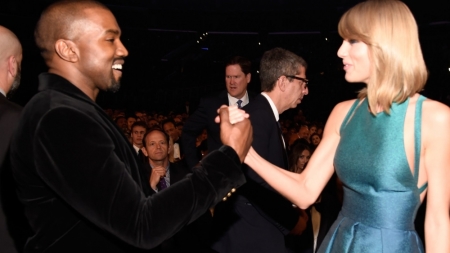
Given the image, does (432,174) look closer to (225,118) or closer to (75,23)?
(225,118)

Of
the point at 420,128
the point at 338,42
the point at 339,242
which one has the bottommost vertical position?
the point at 338,42

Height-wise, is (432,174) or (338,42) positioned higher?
(432,174)

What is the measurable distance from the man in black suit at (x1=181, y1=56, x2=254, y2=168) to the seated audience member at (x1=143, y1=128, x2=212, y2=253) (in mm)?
273

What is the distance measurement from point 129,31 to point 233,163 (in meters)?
17.3

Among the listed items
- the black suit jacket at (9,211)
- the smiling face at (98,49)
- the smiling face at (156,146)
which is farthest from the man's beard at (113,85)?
the smiling face at (156,146)

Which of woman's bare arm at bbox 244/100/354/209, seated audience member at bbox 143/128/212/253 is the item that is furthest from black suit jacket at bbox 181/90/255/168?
woman's bare arm at bbox 244/100/354/209

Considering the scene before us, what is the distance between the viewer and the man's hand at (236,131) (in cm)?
198

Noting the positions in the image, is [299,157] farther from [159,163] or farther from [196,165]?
[196,165]

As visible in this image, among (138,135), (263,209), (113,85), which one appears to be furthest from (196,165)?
(138,135)

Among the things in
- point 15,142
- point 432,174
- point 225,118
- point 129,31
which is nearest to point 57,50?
point 15,142

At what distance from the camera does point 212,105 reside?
17.1 feet

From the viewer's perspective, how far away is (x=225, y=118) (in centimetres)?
209

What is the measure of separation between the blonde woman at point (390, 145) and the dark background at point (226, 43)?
14453 mm

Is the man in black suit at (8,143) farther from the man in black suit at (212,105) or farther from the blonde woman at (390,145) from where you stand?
the man in black suit at (212,105)
